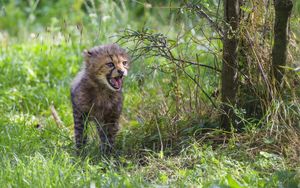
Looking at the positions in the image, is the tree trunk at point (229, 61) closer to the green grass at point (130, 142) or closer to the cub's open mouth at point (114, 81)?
the green grass at point (130, 142)

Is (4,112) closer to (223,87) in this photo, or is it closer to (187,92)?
(187,92)

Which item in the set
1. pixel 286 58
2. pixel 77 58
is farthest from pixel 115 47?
pixel 77 58

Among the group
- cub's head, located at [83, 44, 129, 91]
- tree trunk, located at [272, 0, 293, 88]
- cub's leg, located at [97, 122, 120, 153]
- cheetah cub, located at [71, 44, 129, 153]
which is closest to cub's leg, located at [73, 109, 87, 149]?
cheetah cub, located at [71, 44, 129, 153]

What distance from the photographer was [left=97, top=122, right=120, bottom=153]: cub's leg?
6379mm

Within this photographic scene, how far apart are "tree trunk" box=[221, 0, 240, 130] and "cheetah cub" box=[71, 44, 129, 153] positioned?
3.09 feet

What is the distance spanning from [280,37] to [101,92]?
68.9 inches

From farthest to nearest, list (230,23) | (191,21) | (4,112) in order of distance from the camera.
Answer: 1. (4,112)
2. (191,21)
3. (230,23)

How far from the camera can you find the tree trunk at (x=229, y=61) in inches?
241

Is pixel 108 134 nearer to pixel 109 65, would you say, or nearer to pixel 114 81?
pixel 114 81

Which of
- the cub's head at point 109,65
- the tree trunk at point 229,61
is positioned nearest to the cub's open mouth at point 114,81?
the cub's head at point 109,65

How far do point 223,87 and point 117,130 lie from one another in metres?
1.11

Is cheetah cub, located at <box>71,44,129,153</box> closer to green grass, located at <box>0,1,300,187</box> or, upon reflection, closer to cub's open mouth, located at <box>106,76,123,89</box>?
cub's open mouth, located at <box>106,76,123,89</box>

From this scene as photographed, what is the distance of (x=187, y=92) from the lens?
700 cm

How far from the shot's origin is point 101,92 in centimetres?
675
